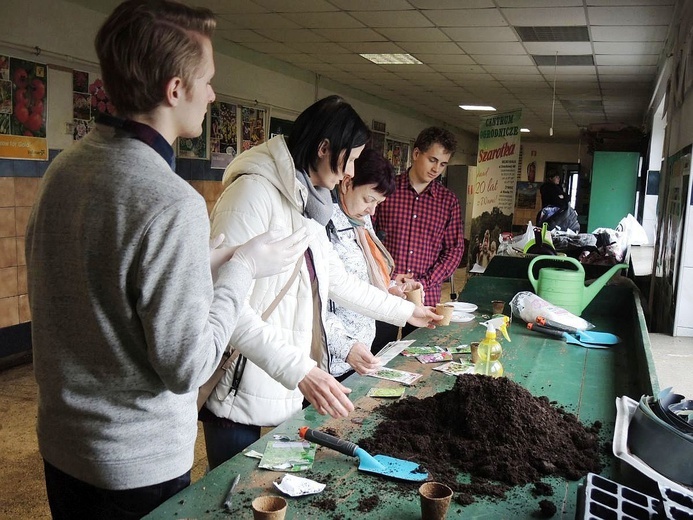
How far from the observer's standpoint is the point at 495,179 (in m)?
7.50

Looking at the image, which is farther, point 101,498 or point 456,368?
point 456,368

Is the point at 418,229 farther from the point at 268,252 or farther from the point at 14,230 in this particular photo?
the point at 14,230

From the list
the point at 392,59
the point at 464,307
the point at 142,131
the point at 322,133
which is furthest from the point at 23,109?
the point at 392,59

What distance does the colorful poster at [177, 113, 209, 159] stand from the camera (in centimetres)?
615

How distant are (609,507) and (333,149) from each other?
1126 millimetres

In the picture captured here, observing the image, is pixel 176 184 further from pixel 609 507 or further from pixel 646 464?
pixel 646 464

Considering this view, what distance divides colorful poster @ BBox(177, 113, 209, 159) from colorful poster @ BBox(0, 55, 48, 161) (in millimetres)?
1583

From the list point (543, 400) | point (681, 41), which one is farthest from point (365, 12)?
point (543, 400)

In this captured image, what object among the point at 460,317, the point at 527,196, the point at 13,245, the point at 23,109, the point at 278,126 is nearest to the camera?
the point at 460,317

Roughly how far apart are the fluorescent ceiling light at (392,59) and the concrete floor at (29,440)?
5.15 metres

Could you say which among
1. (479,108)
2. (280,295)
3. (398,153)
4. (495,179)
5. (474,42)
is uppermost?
(479,108)

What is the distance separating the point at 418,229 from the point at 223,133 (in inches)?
148

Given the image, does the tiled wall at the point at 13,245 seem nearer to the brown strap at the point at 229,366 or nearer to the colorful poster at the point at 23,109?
the colorful poster at the point at 23,109

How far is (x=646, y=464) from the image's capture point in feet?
4.37
